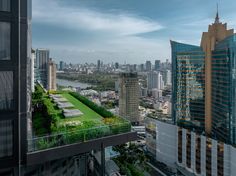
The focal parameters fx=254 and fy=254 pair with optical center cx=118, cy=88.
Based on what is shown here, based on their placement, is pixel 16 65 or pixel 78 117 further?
pixel 78 117

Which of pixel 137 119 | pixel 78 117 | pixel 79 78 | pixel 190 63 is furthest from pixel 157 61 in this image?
pixel 78 117

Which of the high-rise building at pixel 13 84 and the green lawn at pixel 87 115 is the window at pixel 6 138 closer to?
the high-rise building at pixel 13 84

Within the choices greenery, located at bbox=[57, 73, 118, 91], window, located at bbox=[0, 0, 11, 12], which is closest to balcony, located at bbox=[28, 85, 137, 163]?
window, located at bbox=[0, 0, 11, 12]

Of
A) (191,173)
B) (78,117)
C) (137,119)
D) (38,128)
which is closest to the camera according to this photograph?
(38,128)

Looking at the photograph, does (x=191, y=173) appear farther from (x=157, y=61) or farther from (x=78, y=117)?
(x=157, y=61)

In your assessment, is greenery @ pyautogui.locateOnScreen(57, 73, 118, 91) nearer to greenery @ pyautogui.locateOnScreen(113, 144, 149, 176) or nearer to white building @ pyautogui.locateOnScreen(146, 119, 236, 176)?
white building @ pyautogui.locateOnScreen(146, 119, 236, 176)

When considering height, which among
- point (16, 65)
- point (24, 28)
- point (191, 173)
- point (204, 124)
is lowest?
point (191, 173)
